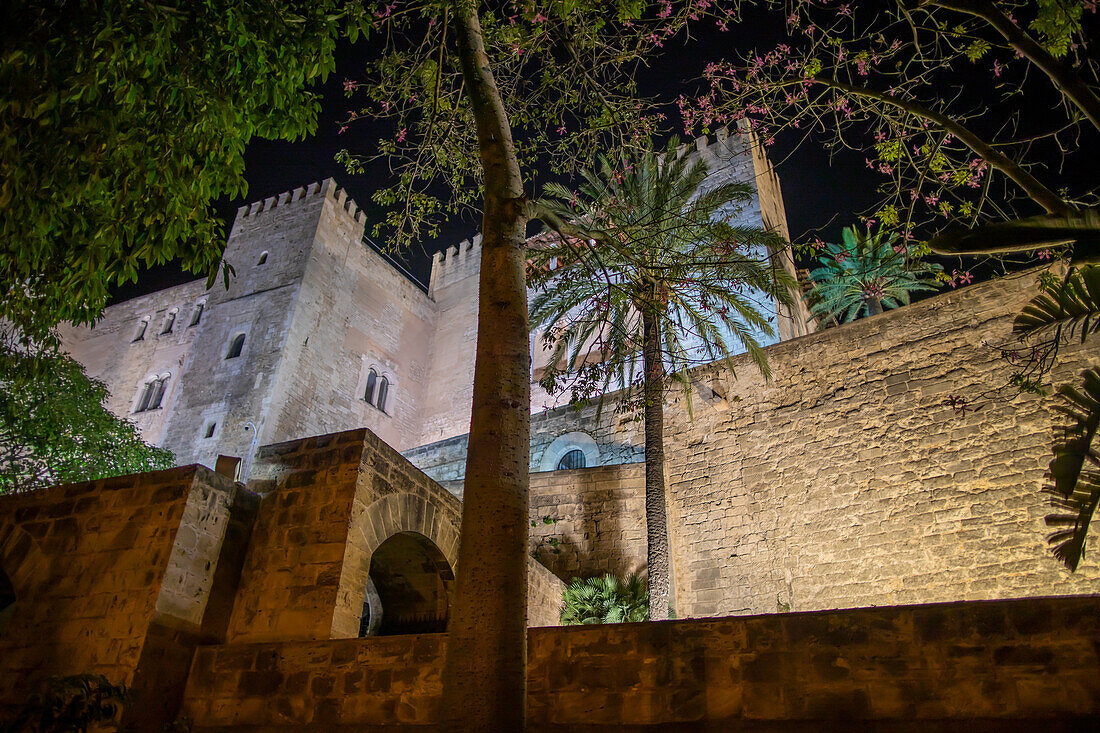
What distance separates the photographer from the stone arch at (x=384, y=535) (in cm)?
629

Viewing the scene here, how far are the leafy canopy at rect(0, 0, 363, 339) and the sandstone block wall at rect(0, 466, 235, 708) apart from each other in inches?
80.7

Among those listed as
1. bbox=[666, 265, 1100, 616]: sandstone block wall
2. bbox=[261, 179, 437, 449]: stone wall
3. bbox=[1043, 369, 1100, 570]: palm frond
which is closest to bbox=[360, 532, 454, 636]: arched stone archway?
bbox=[666, 265, 1100, 616]: sandstone block wall

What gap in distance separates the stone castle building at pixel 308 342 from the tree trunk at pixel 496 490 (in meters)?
13.6

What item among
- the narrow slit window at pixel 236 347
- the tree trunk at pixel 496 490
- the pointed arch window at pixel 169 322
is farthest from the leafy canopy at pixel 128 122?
the pointed arch window at pixel 169 322

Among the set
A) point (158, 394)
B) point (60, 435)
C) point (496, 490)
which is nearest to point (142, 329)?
point (158, 394)

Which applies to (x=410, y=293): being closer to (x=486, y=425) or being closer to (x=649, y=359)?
(x=649, y=359)

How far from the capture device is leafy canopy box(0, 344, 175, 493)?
13.8 metres

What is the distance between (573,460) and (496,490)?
13880 millimetres

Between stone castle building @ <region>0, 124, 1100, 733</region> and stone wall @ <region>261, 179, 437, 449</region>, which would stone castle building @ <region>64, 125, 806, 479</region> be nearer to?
stone wall @ <region>261, 179, 437, 449</region>

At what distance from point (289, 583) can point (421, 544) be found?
206 cm

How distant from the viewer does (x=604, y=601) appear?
1160 centimetres

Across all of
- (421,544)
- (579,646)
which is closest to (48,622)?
(421,544)

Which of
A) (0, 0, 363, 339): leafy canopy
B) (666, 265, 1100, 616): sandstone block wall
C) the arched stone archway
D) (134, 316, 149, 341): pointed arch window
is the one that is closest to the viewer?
(0, 0, 363, 339): leafy canopy

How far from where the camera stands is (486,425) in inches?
160
